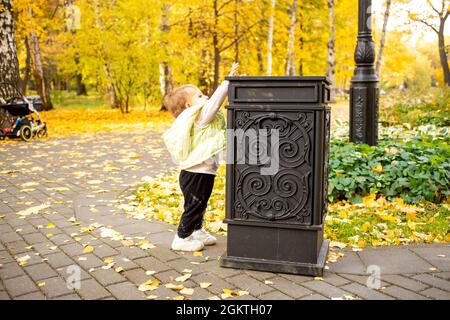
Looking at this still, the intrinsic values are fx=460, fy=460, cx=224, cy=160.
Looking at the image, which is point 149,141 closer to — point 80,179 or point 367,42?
point 80,179

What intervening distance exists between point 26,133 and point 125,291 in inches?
365

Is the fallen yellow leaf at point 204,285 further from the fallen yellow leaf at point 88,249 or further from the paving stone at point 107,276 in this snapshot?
the fallen yellow leaf at point 88,249

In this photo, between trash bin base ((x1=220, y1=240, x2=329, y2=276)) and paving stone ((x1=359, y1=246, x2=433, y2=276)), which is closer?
trash bin base ((x1=220, y1=240, x2=329, y2=276))

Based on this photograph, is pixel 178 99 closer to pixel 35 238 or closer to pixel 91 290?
pixel 91 290

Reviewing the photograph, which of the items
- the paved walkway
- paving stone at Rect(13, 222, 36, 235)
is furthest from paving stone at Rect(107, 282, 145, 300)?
paving stone at Rect(13, 222, 36, 235)

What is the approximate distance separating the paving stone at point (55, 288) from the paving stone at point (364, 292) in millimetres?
1904

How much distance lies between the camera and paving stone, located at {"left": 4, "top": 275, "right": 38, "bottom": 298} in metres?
3.15

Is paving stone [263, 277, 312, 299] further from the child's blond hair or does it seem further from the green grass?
the green grass

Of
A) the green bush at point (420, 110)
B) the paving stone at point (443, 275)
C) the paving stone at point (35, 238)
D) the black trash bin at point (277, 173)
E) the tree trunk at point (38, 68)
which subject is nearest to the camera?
the black trash bin at point (277, 173)

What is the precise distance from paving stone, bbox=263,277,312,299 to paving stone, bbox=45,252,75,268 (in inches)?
64.9

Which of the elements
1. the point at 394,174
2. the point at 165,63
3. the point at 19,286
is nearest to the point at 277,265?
the point at 19,286

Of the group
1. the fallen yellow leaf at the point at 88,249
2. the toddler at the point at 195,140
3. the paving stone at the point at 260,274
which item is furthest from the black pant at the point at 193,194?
the fallen yellow leaf at the point at 88,249

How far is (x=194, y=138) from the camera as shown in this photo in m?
3.73

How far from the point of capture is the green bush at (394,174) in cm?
526
